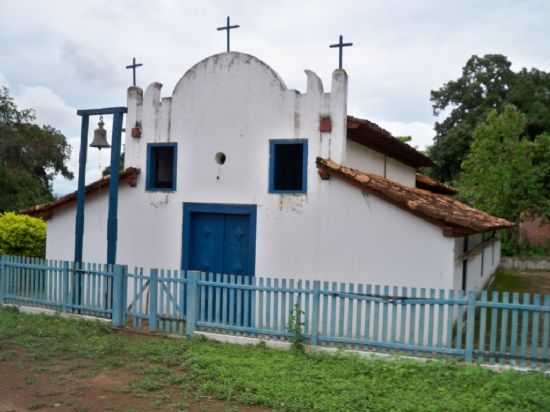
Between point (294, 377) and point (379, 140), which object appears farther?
point (379, 140)

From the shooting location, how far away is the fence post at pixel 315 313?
24.6 feet

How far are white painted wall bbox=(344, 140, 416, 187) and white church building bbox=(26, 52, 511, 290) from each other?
58 mm

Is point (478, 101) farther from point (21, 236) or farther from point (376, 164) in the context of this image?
Result: point (21, 236)

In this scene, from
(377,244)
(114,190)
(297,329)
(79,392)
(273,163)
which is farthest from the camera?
(114,190)

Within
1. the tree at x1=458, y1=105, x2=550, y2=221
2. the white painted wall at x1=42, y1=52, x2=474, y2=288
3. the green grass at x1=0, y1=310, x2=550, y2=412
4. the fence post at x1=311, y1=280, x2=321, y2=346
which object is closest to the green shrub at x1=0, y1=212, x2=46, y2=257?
the white painted wall at x1=42, y1=52, x2=474, y2=288

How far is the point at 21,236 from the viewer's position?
14.3 metres

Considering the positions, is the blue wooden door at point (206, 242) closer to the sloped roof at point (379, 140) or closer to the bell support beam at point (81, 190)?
the bell support beam at point (81, 190)

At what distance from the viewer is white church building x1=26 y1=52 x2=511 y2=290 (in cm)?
818

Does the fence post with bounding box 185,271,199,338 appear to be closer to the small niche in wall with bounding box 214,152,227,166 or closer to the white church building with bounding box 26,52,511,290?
the white church building with bounding box 26,52,511,290

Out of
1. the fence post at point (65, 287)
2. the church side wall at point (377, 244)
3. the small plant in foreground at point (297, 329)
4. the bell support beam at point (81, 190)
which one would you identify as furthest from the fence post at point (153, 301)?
the church side wall at point (377, 244)

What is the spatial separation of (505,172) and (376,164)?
14.3 m

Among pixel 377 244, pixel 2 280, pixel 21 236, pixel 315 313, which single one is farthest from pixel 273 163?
pixel 21 236

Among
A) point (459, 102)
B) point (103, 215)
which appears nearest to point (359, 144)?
point (103, 215)

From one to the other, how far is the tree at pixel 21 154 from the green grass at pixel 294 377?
17.9m
